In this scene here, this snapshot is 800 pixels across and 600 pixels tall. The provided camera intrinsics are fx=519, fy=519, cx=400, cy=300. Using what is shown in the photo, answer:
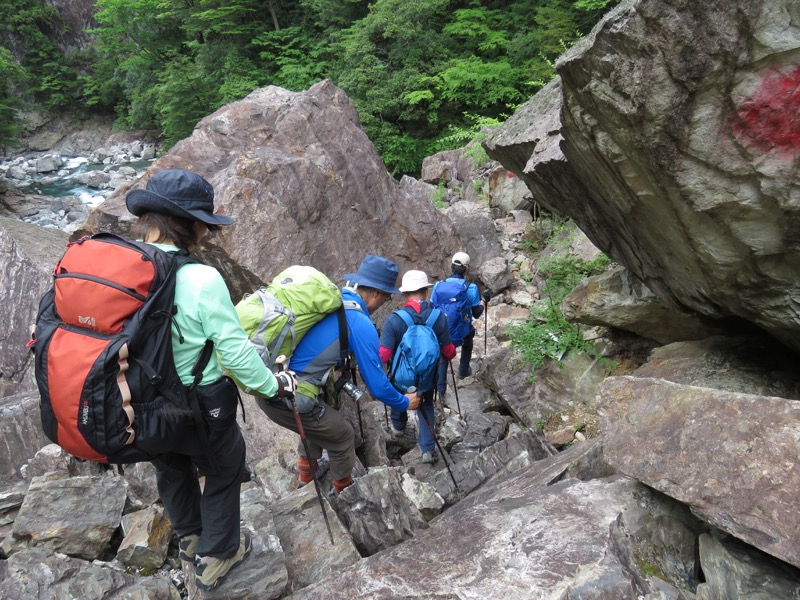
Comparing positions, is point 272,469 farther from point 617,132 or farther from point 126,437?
point 617,132

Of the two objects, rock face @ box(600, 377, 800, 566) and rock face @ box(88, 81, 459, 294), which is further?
rock face @ box(88, 81, 459, 294)

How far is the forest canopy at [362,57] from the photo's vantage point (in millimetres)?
18781

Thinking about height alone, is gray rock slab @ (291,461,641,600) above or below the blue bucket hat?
below

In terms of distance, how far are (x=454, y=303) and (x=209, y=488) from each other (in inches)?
171

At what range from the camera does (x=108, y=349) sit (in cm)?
220

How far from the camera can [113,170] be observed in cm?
2708

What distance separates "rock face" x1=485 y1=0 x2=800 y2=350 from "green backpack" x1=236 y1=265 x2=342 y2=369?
6.77 feet

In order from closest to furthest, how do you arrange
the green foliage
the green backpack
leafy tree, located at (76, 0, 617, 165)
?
the green backpack < the green foliage < leafy tree, located at (76, 0, 617, 165)

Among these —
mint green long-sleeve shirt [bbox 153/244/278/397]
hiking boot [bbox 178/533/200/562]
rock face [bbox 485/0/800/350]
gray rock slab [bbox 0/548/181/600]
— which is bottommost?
gray rock slab [bbox 0/548/181/600]

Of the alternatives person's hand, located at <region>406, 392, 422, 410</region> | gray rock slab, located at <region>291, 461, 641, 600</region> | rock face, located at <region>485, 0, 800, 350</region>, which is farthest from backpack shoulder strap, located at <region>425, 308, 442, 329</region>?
gray rock slab, located at <region>291, 461, 641, 600</region>

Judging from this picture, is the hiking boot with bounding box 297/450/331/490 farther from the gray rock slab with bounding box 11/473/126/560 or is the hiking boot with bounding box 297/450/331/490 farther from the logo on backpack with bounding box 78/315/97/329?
the logo on backpack with bounding box 78/315/97/329

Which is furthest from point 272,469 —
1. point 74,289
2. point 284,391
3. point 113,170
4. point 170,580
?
point 113,170

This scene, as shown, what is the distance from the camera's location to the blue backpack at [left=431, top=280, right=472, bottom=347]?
263 inches

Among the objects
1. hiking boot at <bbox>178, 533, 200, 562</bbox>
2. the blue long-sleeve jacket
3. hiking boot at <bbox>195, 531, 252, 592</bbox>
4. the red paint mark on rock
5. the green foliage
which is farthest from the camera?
the green foliage
